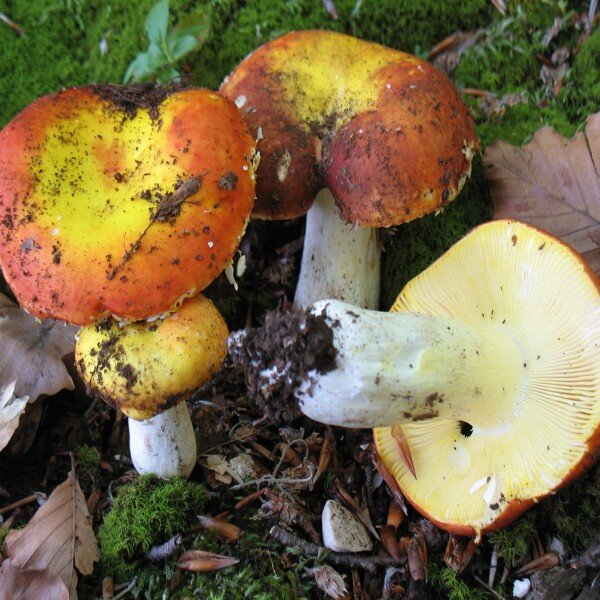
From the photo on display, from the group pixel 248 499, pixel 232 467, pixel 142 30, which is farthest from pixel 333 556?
pixel 142 30

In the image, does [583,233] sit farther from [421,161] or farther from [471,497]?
[471,497]

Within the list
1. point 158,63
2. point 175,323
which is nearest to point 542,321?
point 175,323

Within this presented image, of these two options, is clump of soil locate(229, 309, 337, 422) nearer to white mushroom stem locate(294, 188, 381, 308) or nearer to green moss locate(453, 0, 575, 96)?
white mushroom stem locate(294, 188, 381, 308)

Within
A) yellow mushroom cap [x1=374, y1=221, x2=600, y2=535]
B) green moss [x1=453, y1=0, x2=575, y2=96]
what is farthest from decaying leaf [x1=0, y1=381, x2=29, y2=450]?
green moss [x1=453, y1=0, x2=575, y2=96]

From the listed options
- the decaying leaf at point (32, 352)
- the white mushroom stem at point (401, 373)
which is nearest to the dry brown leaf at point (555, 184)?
the white mushroom stem at point (401, 373)

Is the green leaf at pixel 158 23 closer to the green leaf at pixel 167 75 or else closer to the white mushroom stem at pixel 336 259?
the green leaf at pixel 167 75

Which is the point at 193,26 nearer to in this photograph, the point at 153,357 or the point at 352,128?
the point at 352,128
